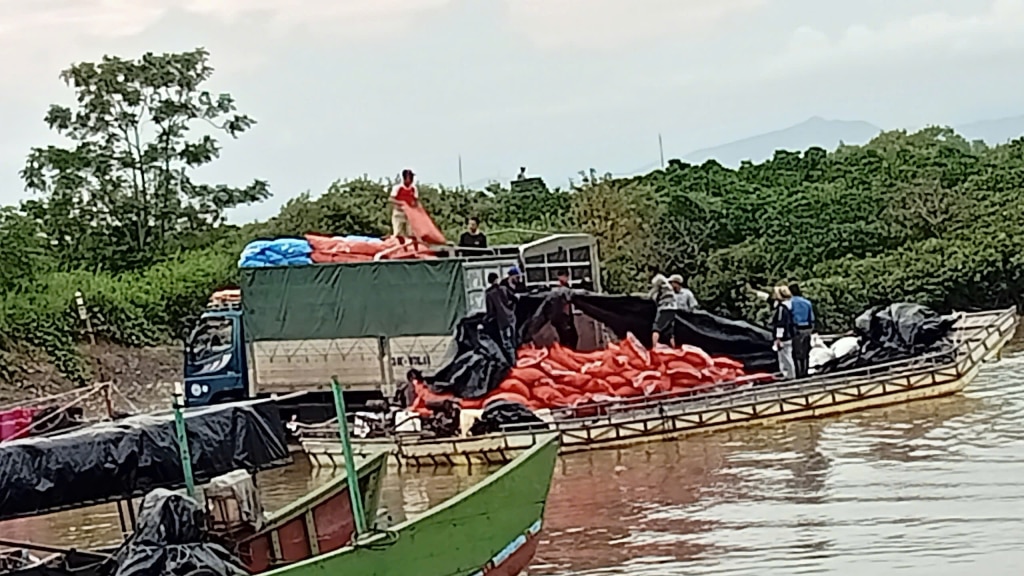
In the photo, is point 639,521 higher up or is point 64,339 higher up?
point 64,339

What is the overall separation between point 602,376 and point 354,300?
434cm

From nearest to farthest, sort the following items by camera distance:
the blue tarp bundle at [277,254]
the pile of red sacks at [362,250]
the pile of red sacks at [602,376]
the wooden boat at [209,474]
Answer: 1. the wooden boat at [209,474]
2. the pile of red sacks at [602,376]
3. the pile of red sacks at [362,250]
4. the blue tarp bundle at [277,254]

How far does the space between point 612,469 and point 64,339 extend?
17215 millimetres

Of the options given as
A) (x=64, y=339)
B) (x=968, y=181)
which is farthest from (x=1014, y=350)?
(x=64, y=339)

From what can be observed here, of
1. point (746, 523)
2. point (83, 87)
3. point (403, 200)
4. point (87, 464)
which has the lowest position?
point (746, 523)

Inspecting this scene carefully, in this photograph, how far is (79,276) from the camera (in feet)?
116

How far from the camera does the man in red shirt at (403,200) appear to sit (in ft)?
74.7

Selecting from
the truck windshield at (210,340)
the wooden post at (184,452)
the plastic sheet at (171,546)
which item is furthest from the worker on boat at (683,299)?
the plastic sheet at (171,546)

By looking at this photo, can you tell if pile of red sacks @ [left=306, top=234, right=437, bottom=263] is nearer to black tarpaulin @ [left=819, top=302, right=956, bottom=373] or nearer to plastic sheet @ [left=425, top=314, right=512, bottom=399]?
plastic sheet @ [left=425, top=314, right=512, bottom=399]

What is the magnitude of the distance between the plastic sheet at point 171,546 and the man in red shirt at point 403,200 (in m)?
13.7

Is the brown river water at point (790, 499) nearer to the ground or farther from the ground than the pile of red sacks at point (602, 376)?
nearer to the ground

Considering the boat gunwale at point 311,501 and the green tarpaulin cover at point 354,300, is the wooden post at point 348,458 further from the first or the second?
the green tarpaulin cover at point 354,300

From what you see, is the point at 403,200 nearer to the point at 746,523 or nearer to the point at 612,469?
the point at 612,469

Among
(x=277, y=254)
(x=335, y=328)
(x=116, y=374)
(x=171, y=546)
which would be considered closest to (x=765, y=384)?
(x=335, y=328)
